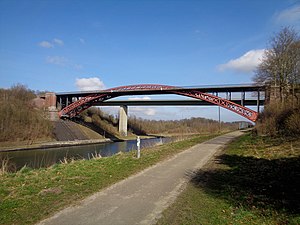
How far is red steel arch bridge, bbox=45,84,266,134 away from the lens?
48562 mm

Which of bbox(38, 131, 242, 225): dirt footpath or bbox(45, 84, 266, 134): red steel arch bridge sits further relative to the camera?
bbox(45, 84, 266, 134): red steel arch bridge

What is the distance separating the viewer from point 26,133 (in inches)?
1667

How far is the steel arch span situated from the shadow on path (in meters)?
38.8

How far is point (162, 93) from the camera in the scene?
60906mm

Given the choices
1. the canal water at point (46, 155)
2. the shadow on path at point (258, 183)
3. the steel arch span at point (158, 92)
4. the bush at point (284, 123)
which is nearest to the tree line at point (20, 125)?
the canal water at point (46, 155)

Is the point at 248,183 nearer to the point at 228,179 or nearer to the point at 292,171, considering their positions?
the point at 228,179

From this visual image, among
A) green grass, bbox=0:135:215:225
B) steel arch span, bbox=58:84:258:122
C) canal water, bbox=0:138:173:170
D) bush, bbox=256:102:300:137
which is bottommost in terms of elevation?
canal water, bbox=0:138:173:170

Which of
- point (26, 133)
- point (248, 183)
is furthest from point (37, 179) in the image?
point (26, 133)

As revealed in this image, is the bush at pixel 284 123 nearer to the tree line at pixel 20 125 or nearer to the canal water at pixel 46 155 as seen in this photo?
the canal water at pixel 46 155

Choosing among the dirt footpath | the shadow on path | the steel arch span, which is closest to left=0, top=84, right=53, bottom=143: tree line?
the steel arch span

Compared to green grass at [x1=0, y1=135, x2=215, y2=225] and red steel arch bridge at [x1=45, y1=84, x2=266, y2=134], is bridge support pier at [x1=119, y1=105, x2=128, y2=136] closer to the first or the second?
red steel arch bridge at [x1=45, y1=84, x2=266, y2=134]

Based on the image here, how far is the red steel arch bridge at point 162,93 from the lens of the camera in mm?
48562

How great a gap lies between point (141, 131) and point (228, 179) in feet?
266

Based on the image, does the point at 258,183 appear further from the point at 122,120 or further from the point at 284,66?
the point at 122,120
